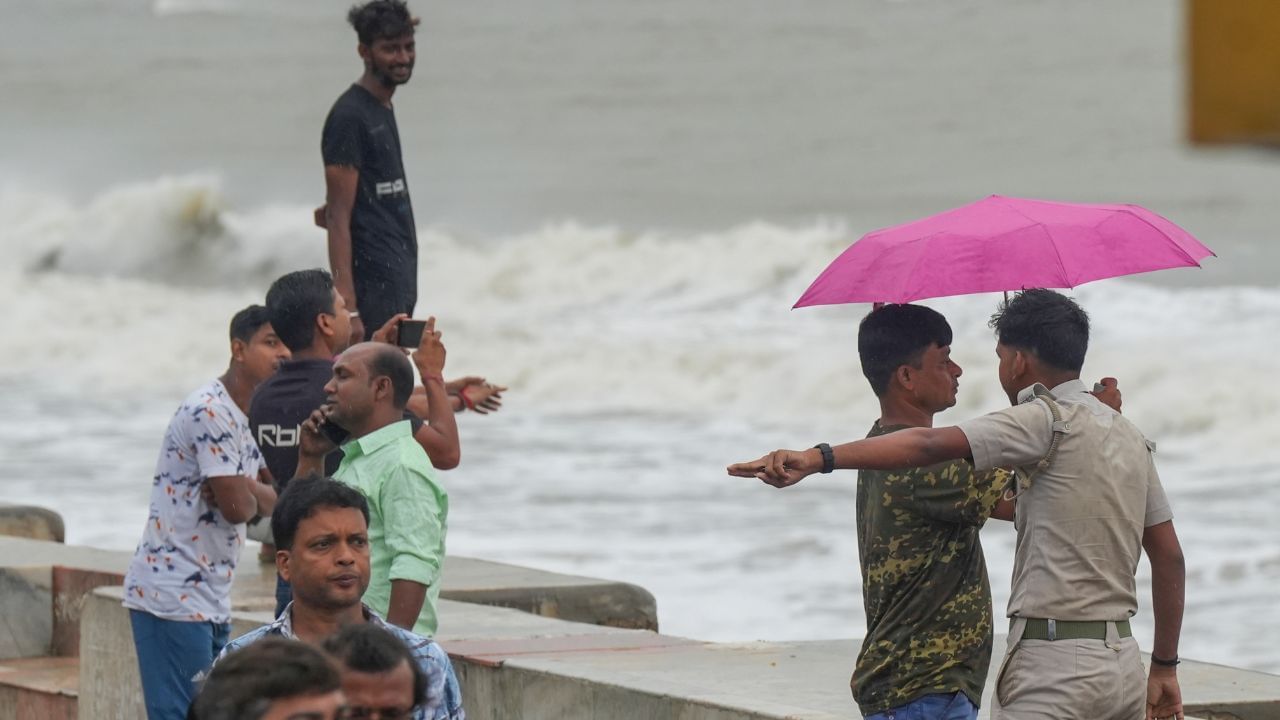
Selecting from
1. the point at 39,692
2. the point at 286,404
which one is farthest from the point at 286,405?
the point at 39,692

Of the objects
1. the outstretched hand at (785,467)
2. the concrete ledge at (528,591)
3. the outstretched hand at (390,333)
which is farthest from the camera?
the concrete ledge at (528,591)

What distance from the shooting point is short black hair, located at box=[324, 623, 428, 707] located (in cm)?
283

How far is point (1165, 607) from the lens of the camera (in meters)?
3.86

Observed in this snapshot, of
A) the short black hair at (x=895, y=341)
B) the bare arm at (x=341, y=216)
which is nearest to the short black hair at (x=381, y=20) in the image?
the bare arm at (x=341, y=216)

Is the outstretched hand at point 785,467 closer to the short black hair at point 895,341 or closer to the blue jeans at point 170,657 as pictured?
the short black hair at point 895,341

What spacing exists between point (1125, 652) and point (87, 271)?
37310 millimetres

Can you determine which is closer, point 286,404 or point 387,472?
point 387,472

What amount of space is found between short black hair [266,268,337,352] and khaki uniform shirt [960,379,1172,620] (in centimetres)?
209

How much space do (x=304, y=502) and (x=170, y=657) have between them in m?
1.69

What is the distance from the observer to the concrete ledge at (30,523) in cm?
944

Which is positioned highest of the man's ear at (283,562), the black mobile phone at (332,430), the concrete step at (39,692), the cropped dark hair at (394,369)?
the cropped dark hair at (394,369)

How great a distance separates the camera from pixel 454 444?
5.15 m

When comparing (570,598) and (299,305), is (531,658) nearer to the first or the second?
(299,305)

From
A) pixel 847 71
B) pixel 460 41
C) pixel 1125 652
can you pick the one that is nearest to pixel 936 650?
pixel 1125 652
